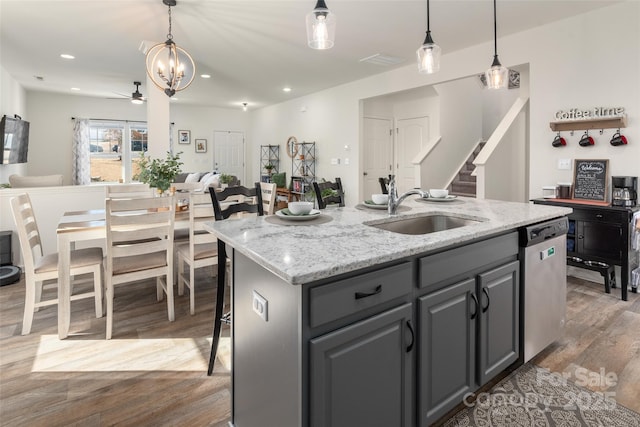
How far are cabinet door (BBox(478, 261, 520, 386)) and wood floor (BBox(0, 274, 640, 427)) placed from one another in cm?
46

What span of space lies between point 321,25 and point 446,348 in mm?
1768

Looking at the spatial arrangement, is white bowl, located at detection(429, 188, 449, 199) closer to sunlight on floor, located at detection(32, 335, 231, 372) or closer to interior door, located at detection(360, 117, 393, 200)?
sunlight on floor, located at detection(32, 335, 231, 372)

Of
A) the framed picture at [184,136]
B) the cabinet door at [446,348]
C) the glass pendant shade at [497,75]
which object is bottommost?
the cabinet door at [446,348]

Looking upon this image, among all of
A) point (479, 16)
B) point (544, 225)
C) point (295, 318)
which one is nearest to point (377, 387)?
point (295, 318)

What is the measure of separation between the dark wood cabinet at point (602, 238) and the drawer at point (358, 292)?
2.91 meters

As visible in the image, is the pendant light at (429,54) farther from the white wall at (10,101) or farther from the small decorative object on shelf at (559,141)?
the white wall at (10,101)

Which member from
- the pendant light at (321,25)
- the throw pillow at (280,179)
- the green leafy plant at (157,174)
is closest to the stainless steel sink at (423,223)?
the pendant light at (321,25)

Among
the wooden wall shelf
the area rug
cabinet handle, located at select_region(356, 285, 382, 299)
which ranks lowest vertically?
the area rug

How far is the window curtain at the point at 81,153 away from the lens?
8.24 m

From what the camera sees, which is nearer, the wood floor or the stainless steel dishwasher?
the wood floor

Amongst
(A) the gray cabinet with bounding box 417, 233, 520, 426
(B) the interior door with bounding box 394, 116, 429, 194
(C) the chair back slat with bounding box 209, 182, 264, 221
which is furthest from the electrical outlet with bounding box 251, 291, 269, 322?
(B) the interior door with bounding box 394, 116, 429, 194

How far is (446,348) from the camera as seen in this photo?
1580 mm

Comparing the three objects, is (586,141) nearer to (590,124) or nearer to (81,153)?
(590,124)

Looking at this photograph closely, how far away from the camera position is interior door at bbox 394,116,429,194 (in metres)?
7.00
